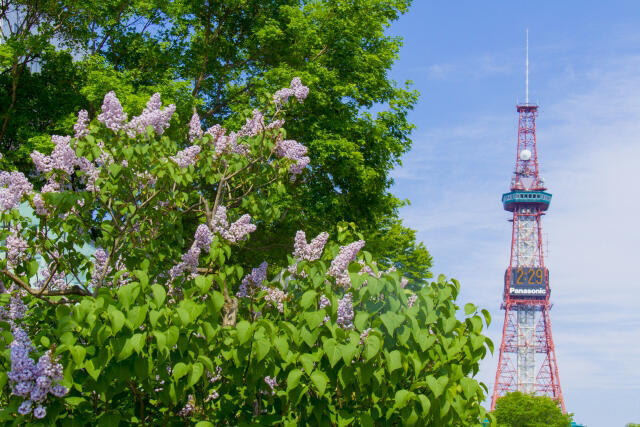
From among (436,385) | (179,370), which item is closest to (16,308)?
(179,370)

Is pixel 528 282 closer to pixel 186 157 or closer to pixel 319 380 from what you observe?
pixel 186 157

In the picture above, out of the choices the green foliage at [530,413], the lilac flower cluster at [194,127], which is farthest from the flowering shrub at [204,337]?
the green foliage at [530,413]

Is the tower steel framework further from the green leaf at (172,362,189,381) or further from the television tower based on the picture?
the green leaf at (172,362,189,381)

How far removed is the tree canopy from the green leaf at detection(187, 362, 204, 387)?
15599mm

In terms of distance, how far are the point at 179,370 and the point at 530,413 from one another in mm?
83377

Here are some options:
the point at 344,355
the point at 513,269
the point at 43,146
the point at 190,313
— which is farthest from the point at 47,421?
the point at 513,269

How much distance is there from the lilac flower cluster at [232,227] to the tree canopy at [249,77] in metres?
12.9

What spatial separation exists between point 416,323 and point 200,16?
73.1 feet

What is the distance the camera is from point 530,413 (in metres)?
81.3

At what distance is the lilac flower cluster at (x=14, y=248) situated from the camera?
25.6 feet

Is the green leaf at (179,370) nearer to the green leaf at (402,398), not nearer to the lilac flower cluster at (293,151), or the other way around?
the green leaf at (402,398)

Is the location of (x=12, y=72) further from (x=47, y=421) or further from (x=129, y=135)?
(x=47, y=421)

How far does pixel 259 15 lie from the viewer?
25609 mm

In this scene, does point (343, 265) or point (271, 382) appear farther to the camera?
point (343, 265)
